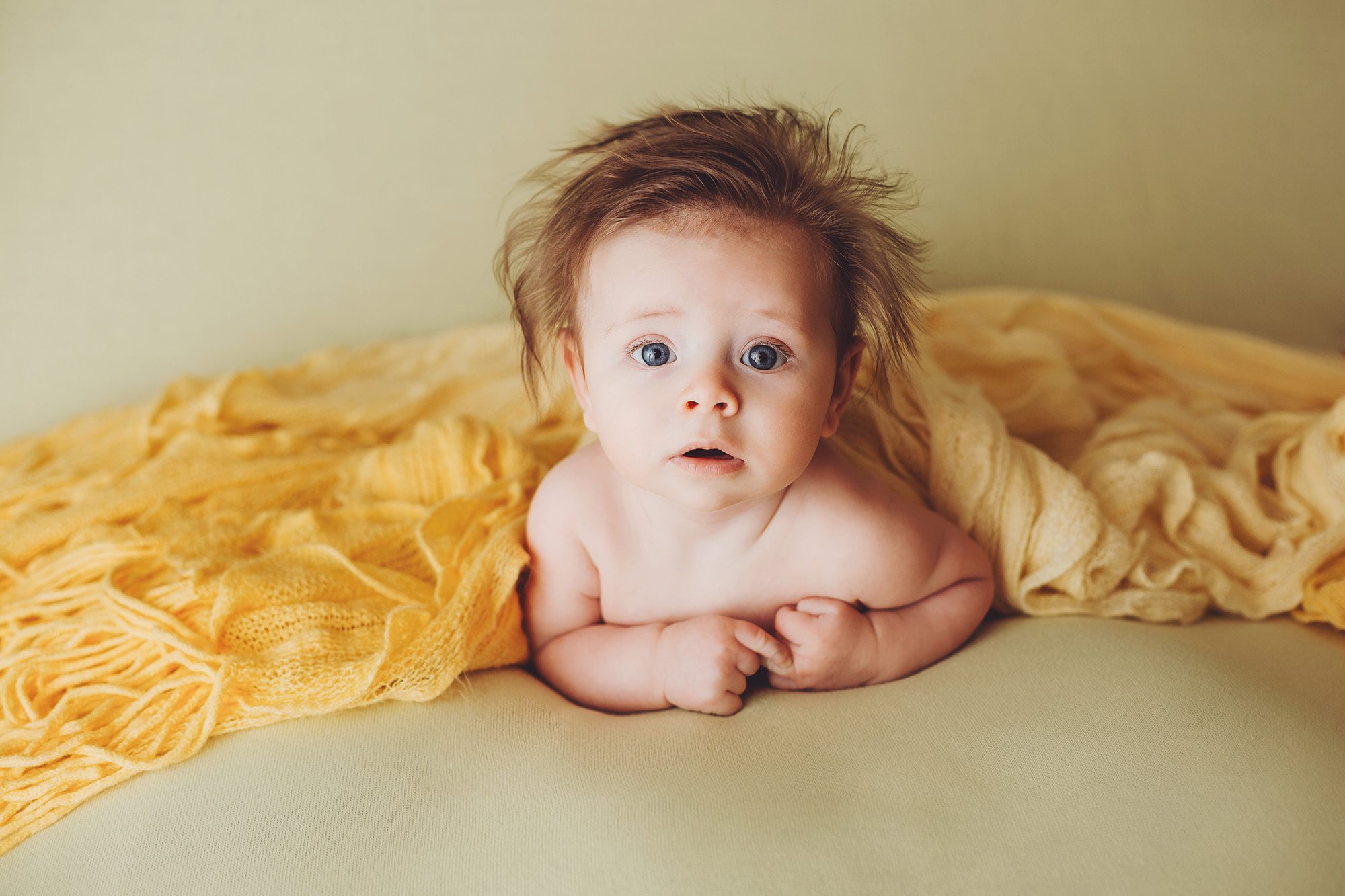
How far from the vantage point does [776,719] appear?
0.79 metres

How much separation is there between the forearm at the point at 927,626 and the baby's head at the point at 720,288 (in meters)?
0.18

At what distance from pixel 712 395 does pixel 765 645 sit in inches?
9.2

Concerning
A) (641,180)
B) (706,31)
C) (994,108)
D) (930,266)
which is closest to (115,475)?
(641,180)

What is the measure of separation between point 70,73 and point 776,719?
116 centimetres

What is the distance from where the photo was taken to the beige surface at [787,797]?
0.64m

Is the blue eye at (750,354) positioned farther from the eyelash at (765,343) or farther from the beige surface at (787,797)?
the beige surface at (787,797)

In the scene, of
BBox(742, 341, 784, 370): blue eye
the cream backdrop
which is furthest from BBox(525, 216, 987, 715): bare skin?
the cream backdrop

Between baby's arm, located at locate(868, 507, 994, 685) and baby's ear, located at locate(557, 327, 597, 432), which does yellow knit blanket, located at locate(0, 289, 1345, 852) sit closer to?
baby's arm, located at locate(868, 507, 994, 685)

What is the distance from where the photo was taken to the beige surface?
64 cm

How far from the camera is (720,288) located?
73cm

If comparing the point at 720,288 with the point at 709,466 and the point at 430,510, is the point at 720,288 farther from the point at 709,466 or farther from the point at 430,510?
the point at 430,510

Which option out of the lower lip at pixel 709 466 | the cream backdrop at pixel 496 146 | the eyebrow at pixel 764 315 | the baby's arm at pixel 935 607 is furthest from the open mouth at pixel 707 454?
the cream backdrop at pixel 496 146

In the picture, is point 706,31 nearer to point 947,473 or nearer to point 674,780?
point 947,473

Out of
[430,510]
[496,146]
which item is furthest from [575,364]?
[496,146]
